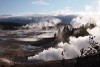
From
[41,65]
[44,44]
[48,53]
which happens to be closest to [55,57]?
[48,53]

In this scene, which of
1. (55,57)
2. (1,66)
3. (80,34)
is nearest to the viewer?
(1,66)

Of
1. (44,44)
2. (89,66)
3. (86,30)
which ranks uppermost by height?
(89,66)

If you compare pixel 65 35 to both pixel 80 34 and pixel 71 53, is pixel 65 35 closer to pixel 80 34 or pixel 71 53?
pixel 80 34

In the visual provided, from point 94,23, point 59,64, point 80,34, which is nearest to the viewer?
point 59,64

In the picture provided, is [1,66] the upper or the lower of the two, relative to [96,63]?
lower

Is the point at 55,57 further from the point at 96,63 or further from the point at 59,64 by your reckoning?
the point at 96,63

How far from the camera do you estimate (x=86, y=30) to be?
65.6 m

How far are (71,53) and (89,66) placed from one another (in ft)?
101

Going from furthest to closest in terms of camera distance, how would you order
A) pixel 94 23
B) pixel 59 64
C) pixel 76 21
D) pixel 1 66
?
1. pixel 76 21
2. pixel 94 23
3. pixel 1 66
4. pixel 59 64

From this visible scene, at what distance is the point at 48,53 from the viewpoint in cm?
4769

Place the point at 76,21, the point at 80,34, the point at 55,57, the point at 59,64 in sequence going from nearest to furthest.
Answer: the point at 59,64 < the point at 55,57 < the point at 80,34 < the point at 76,21

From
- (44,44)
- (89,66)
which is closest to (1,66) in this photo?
(89,66)

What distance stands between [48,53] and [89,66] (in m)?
32.5

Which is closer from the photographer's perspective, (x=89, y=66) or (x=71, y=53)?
(x=89, y=66)
